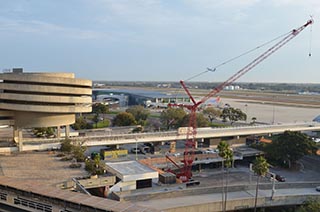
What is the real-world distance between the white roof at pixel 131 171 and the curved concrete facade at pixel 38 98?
1473cm

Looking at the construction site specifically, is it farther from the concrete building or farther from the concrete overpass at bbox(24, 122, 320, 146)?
the concrete overpass at bbox(24, 122, 320, 146)

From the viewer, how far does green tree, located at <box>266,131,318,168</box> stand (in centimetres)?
6034

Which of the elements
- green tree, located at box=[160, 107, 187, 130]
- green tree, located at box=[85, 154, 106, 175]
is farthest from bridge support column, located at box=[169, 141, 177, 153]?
green tree, located at box=[85, 154, 106, 175]

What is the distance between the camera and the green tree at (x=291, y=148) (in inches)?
2376

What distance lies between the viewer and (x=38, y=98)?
168 feet

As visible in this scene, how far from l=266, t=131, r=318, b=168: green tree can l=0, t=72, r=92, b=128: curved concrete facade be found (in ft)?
122

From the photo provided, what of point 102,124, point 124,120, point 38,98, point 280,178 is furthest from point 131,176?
point 102,124

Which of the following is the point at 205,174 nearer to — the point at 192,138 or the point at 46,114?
the point at 192,138

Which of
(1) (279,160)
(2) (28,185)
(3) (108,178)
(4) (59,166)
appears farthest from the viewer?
(1) (279,160)

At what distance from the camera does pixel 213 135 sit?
74.6m

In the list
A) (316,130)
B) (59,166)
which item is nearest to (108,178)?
(59,166)

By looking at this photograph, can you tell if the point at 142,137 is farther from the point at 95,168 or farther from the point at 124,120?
the point at 124,120

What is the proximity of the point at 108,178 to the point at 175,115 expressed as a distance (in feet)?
191

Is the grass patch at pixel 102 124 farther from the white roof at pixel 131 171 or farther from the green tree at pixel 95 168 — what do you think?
the green tree at pixel 95 168
